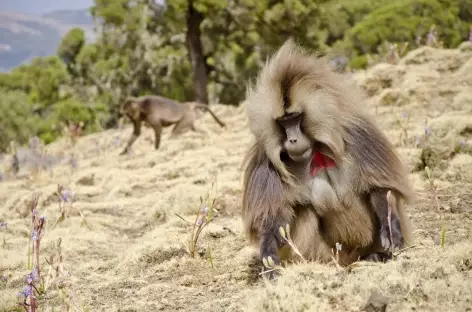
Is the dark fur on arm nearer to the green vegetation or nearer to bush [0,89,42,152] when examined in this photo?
the green vegetation

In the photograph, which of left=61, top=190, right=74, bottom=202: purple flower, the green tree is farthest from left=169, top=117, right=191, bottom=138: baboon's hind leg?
the green tree

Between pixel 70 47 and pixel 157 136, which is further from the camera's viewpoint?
pixel 70 47

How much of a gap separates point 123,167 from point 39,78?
91.8 ft

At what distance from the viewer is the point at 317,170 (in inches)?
124

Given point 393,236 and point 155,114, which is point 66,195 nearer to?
point 393,236

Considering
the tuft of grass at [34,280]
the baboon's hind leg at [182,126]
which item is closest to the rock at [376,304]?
the tuft of grass at [34,280]

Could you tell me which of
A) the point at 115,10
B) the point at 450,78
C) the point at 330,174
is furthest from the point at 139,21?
the point at 330,174

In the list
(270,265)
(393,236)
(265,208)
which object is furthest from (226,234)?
(393,236)

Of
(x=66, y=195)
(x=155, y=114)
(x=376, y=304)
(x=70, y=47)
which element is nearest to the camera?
(x=376, y=304)

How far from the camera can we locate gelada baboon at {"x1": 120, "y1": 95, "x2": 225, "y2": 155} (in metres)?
11.0

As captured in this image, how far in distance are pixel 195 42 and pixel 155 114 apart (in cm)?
624

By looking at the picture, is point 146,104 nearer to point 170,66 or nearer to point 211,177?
point 211,177

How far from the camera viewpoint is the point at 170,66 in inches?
747

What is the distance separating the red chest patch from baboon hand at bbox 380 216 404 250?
17.9 inches
